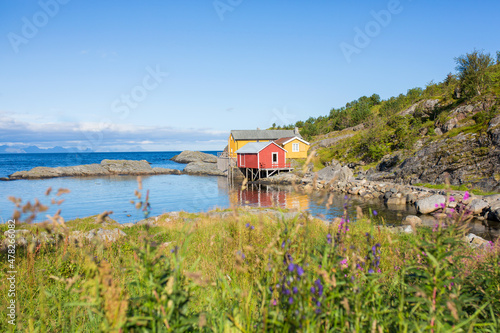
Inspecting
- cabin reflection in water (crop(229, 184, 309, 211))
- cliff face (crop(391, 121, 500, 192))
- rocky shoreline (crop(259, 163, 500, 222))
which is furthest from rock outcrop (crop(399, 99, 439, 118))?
cabin reflection in water (crop(229, 184, 309, 211))

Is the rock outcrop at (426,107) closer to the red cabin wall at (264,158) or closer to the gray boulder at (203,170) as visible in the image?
the red cabin wall at (264,158)

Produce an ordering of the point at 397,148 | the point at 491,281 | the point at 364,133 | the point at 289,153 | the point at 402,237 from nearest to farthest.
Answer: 1. the point at 491,281
2. the point at 402,237
3. the point at 397,148
4. the point at 364,133
5. the point at 289,153

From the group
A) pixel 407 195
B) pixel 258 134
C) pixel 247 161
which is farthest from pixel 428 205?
pixel 258 134

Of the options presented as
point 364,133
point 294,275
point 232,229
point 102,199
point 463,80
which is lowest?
point 102,199

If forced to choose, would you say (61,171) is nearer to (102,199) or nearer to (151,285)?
(102,199)

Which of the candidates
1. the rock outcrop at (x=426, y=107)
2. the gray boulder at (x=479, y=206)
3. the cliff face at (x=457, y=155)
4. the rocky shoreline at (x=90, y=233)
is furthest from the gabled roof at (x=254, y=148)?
the rocky shoreline at (x=90, y=233)

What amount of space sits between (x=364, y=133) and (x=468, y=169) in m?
20.7

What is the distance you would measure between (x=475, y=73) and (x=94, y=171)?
200 feet

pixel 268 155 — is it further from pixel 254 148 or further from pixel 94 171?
pixel 94 171

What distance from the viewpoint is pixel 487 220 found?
17797 mm

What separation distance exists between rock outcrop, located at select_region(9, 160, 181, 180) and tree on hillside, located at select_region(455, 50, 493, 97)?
159ft

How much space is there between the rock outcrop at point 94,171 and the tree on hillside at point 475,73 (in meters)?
48.4

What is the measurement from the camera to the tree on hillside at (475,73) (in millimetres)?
33344

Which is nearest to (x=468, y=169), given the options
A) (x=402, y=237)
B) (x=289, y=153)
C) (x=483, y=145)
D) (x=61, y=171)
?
(x=483, y=145)
